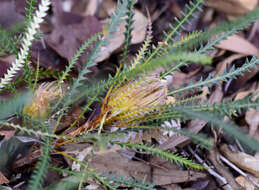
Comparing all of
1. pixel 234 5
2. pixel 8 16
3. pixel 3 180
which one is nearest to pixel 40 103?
pixel 3 180

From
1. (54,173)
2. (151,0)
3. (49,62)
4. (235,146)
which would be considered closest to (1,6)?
(49,62)

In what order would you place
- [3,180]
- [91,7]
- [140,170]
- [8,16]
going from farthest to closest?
[91,7] < [8,16] < [140,170] < [3,180]

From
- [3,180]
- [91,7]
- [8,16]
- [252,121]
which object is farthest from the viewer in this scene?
[91,7]

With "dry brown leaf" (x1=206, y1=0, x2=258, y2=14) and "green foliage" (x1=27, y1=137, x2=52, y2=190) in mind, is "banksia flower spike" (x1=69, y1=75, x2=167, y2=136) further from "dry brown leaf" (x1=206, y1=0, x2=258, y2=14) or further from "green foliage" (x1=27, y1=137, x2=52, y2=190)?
"dry brown leaf" (x1=206, y1=0, x2=258, y2=14)

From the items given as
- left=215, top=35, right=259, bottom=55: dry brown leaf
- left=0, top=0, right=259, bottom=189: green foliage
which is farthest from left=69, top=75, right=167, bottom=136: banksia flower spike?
left=215, top=35, right=259, bottom=55: dry brown leaf

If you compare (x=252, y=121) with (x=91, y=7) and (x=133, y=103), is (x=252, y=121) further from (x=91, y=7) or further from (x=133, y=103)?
(x=91, y=7)

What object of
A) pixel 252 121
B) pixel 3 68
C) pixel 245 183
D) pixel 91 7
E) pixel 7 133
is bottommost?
pixel 245 183

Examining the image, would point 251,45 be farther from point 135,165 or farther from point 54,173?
point 54,173
